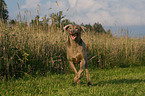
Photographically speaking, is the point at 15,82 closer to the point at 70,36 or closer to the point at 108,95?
the point at 70,36

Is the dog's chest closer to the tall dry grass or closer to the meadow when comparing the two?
the meadow

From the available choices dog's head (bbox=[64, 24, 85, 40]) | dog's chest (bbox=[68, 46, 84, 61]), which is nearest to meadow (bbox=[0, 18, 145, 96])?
dog's chest (bbox=[68, 46, 84, 61])

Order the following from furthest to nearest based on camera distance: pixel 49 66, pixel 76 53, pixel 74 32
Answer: pixel 49 66, pixel 76 53, pixel 74 32

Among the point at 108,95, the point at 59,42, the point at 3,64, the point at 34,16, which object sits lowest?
the point at 108,95

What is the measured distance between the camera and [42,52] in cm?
722

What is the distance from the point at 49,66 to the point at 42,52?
25.3 inches

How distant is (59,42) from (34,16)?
1.64 meters

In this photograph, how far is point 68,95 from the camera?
4.17 metres

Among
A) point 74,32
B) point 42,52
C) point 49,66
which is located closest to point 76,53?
point 74,32

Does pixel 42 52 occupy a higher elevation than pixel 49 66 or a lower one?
higher

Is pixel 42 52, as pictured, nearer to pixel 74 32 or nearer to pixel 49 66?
pixel 49 66

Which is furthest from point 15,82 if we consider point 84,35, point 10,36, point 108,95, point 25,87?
point 84,35

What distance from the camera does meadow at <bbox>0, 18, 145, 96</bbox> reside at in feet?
16.2

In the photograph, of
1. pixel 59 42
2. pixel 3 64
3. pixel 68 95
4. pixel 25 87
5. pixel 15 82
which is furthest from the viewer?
pixel 59 42
